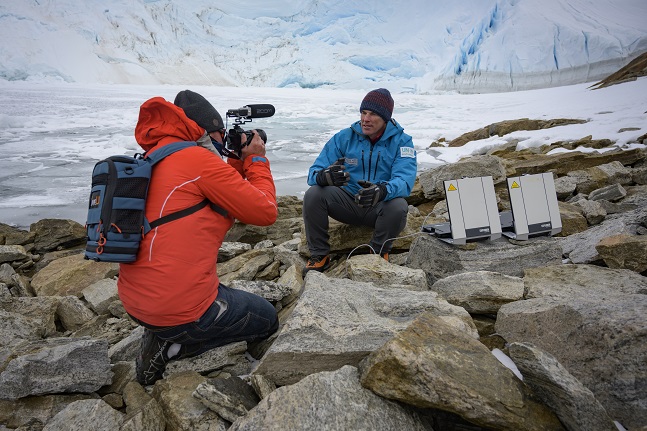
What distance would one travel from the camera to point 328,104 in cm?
2934

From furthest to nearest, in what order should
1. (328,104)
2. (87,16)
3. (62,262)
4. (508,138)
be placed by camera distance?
(87,16) < (328,104) < (508,138) < (62,262)

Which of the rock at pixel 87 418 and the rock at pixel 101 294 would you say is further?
the rock at pixel 101 294

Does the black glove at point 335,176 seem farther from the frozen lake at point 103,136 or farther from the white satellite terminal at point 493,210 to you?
the frozen lake at point 103,136

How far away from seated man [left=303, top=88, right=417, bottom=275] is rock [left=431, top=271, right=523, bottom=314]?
2.54 feet

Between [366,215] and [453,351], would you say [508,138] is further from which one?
[453,351]

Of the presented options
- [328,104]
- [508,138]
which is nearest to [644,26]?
[328,104]

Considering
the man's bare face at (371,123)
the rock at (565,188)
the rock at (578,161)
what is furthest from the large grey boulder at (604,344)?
the rock at (578,161)

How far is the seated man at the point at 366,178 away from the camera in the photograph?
9.36ft

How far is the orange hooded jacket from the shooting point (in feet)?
5.14

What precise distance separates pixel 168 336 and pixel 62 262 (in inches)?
108

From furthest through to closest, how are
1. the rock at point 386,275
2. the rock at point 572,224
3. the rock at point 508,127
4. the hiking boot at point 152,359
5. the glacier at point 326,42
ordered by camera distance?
the glacier at point 326,42, the rock at point 508,127, the rock at point 572,224, the rock at point 386,275, the hiking boot at point 152,359

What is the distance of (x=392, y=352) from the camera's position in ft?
4.06

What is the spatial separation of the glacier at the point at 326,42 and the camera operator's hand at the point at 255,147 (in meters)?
34.5

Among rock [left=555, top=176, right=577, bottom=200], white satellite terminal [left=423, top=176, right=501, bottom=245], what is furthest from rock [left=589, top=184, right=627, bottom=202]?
white satellite terminal [left=423, top=176, right=501, bottom=245]
